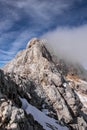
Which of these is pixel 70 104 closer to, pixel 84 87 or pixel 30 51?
pixel 30 51

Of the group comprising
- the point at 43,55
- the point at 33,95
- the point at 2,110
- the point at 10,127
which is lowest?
the point at 10,127

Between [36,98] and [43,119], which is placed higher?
[36,98]

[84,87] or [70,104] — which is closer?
[70,104]

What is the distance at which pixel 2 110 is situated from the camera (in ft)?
131

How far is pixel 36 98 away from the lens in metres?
68.4

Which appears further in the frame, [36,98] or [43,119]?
[36,98]

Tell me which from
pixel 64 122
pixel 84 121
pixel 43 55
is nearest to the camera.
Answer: pixel 64 122

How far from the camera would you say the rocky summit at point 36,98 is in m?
41.4

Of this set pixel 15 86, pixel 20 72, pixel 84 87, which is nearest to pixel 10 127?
pixel 15 86

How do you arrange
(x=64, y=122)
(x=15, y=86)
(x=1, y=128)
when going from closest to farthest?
(x=1, y=128) → (x=15, y=86) → (x=64, y=122)

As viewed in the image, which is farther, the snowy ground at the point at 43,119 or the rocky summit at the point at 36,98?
the snowy ground at the point at 43,119

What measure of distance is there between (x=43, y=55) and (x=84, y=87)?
32.5m

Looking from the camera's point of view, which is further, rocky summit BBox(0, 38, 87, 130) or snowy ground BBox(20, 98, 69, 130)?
snowy ground BBox(20, 98, 69, 130)

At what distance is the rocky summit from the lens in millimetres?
41384
